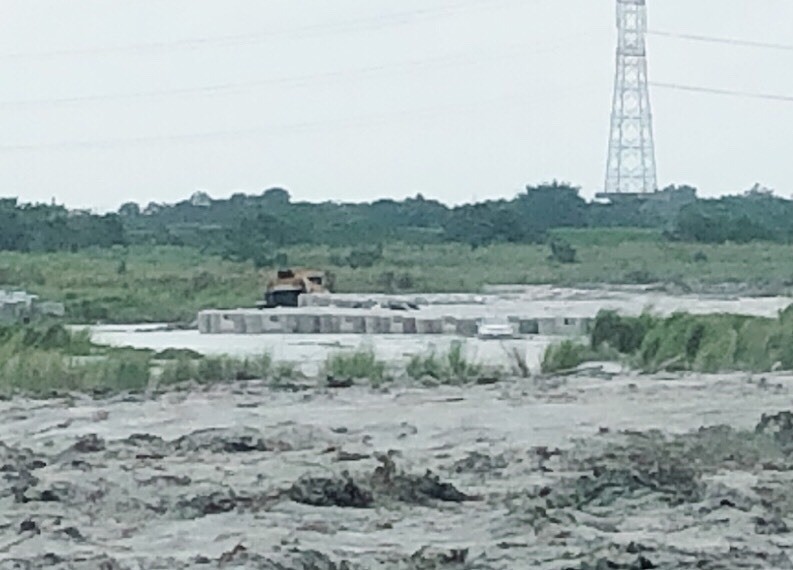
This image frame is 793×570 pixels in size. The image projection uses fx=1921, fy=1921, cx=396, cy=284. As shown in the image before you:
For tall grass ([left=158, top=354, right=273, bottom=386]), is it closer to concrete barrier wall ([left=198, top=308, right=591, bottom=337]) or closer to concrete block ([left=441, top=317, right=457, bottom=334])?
concrete barrier wall ([left=198, top=308, right=591, bottom=337])

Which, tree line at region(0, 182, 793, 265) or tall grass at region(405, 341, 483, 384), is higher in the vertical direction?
tree line at region(0, 182, 793, 265)

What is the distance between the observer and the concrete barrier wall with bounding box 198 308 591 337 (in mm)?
30641

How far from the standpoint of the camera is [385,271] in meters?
49.8

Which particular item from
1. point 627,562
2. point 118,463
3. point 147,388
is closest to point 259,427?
point 118,463

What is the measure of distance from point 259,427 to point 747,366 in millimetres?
8154

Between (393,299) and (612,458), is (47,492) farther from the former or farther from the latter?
(393,299)

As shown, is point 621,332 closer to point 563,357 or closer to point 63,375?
point 563,357

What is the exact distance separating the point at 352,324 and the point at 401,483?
2073cm

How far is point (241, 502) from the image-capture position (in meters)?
10.8

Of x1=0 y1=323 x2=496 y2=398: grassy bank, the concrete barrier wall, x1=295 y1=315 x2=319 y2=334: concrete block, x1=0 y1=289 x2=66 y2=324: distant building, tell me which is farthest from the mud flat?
x1=0 y1=289 x2=66 y2=324: distant building

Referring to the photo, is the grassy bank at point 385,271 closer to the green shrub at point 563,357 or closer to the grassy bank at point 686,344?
the grassy bank at point 686,344

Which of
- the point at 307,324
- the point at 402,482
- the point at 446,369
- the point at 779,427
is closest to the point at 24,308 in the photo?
the point at 307,324

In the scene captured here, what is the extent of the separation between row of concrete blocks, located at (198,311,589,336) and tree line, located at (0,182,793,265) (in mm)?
20889

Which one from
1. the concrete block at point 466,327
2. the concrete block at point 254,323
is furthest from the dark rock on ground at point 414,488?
the concrete block at point 254,323
